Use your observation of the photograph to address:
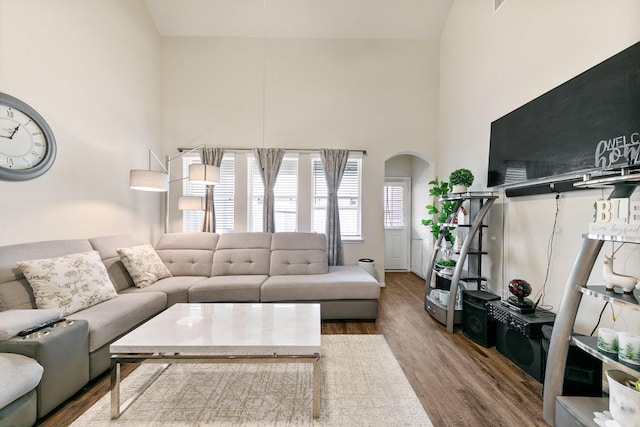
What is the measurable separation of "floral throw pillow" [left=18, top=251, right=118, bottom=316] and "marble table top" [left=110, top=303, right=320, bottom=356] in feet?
2.30

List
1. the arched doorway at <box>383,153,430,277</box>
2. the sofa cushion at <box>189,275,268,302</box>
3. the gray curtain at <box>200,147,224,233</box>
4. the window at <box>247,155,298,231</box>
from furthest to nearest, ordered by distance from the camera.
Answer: the arched doorway at <box>383,153,430,277</box>, the window at <box>247,155,298,231</box>, the gray curtain at <box>200,147,224,233</box>, the sofa cushion at <box>189,275,268,302</box>

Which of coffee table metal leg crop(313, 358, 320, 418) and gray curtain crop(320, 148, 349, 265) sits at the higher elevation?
gray curtain crop(320, 148, 349, 265)

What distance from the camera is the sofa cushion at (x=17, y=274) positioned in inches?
76.6

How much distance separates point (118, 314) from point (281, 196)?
2.98 m

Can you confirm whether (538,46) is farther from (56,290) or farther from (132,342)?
(56,290)

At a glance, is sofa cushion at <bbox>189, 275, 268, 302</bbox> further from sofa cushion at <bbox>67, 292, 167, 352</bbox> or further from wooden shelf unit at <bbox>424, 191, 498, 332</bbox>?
wooden shelf unit at <bbox>424, 191, 498, 332</bbox>

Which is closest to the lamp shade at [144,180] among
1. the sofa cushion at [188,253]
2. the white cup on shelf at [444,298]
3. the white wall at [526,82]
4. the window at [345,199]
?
the sofa cushion at [188,253]

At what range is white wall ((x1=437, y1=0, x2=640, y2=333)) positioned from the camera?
6.69 ft

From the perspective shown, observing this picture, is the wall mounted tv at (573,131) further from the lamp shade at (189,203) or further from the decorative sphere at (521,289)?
the lamp shade at (189,203)

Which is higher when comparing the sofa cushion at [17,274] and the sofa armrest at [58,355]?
the sofa cushion at [17,274]

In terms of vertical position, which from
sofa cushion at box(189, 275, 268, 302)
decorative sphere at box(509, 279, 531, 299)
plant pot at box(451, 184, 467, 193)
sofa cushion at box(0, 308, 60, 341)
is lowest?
sofa cushion at box(189, 275, 268, 302)

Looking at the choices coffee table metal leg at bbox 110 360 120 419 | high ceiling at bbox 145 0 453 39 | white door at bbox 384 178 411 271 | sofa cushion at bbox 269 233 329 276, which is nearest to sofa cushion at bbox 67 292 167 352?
coffee table metal leg at bbox 110 360 120 419

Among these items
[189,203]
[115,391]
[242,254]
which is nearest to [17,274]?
[115,391]

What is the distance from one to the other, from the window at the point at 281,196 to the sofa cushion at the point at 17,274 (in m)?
2.69
